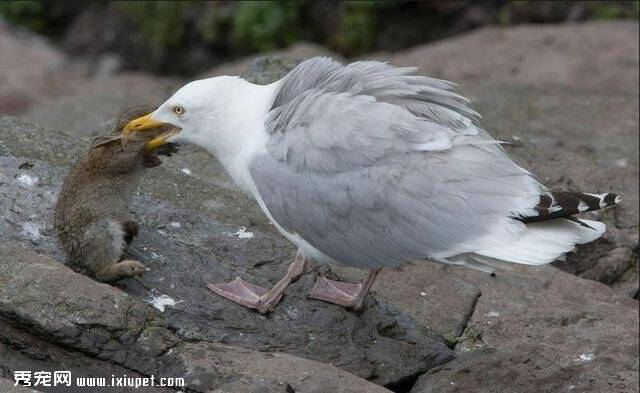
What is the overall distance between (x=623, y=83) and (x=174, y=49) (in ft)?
17.2

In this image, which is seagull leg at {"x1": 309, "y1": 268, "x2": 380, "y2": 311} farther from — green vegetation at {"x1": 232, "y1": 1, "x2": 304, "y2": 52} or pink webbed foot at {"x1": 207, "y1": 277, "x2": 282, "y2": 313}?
green vegetation at {"x1": 232, "y1": 1, "x2": 304, "y2": 52}

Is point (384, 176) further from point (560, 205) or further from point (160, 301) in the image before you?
point (160, 301)

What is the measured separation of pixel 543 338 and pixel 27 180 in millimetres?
2704

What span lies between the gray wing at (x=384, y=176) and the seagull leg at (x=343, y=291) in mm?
264

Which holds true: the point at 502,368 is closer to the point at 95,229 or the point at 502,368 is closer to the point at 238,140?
the point at 238,140

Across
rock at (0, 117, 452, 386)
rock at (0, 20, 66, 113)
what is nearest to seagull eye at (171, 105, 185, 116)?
rock at (0, 117, 452, 386)

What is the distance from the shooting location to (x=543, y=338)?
5.88 m

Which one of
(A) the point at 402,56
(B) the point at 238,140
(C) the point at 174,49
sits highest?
(B) the point at 238,140

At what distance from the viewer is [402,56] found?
35.5ft

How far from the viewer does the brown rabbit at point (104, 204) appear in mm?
5129

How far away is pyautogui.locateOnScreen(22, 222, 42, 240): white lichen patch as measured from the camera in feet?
17.5

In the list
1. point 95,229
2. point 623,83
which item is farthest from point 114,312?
point 623,83

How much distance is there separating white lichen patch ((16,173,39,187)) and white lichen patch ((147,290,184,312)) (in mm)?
973

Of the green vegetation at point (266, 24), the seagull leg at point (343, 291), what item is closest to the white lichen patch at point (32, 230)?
the seagull leg at point (343, 291)
